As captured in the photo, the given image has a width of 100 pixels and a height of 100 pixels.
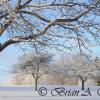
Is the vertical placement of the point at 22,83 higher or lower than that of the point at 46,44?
higher

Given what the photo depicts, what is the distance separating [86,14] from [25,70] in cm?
3772

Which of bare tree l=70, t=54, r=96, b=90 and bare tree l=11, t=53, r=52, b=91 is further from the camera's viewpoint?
bare tree l=70, t=54, r=96, b=90

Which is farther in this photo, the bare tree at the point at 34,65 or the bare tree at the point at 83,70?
the bare tree at the point at 83,70

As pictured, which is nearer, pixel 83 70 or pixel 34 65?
pixel 34 65

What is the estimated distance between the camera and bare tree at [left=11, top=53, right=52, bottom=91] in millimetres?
47812

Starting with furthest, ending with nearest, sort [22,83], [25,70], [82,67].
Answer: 1. [22,83]
2. [82,67]
3. [25,70]

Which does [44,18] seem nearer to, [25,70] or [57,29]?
[57,29]

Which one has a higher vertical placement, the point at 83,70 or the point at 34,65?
the point at 34,65

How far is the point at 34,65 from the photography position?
1905 inches

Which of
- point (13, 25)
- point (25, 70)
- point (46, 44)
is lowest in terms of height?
point (46, 44)

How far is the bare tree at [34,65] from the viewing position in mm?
47812

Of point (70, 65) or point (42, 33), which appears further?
point (70, 65)

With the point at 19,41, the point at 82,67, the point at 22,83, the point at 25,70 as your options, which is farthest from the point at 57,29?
the point at 22,83

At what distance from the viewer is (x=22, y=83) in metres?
64.6
